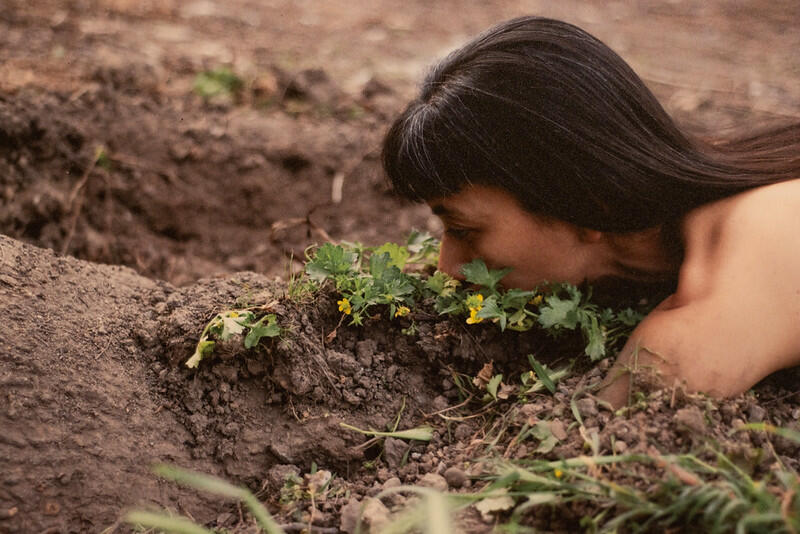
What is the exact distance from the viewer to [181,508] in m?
1.72

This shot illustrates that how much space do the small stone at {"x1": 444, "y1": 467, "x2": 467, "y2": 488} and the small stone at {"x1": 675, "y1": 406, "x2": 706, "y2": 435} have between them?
0.48 metres

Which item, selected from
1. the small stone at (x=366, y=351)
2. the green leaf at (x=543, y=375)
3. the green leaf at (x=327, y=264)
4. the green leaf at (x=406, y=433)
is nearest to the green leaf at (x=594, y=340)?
the green leaf at (x=543, y=375)

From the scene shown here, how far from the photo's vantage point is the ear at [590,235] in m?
2.09

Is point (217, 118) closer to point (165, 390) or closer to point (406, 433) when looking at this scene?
point (165, 390)

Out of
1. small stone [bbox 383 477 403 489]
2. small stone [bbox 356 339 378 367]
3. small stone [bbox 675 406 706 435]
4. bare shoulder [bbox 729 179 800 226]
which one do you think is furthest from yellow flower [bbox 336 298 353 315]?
bare shoulder [bbox 729 179 800 226]

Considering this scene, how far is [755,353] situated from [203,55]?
11.6 ft

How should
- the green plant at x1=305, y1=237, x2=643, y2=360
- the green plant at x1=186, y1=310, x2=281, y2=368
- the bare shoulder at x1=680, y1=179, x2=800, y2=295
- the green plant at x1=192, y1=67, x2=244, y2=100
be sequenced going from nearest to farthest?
the bare shoulder at x1=680, y1=179, x2=800, y2=295 < the green plant at x1=186, y1=310, x2=281, y2=368 < the green plant at x1=305, y1=237, x2=643, y2=360 < the green plant at x1=192, y1=67, x2=244, y2=100

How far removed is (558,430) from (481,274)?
507 mm

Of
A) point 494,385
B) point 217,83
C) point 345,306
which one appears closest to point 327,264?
point 345,306

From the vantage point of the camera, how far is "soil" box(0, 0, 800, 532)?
171cm

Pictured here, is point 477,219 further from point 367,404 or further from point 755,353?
point 755,353

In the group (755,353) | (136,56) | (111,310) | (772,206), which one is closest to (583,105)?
(772,206)

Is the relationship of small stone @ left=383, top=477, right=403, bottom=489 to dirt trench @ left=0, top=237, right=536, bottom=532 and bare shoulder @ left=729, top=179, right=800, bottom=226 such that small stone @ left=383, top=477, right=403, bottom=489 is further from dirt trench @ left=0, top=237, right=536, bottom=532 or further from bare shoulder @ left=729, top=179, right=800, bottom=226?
bare shoulder @ left=729, top=179, right=800, bottom=226

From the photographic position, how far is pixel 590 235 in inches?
82.8
